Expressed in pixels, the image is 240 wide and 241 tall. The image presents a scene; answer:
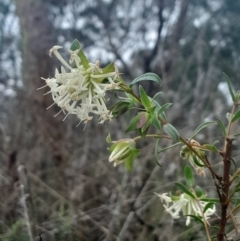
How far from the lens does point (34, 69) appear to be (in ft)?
7.76

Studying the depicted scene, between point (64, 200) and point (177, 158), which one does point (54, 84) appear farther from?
point (177, 158)

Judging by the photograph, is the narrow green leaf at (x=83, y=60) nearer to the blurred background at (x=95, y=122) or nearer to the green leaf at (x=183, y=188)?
the green leaf at (x=183, y=188)

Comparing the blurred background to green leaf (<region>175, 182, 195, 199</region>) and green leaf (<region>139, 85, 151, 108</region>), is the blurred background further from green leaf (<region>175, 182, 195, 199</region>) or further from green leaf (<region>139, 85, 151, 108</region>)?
green leaf (<region>139, 85, 151, 108</region>)

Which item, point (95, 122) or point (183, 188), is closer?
point (183, 188)

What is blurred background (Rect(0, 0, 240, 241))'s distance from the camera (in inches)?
49.6

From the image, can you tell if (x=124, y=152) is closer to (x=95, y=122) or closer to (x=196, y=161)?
(x=196, y=161)

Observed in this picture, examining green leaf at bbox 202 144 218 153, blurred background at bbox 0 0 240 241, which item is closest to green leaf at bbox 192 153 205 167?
green leaf at bbox 202 144 218 153

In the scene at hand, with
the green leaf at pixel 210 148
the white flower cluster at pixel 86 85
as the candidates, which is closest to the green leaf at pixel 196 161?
the green leaf at pixel 210 148

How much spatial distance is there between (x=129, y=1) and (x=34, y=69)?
1.54m

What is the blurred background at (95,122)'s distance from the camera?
126cm

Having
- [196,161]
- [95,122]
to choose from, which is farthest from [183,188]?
[95,122]

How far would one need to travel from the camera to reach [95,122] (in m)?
2.35

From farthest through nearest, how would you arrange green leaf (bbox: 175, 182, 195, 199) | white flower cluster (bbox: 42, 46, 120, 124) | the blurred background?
the blurred background, green leaf (bbox: 175, 182, 195, 199), white flower cluster (bbox: 42, 46, 120, 124)

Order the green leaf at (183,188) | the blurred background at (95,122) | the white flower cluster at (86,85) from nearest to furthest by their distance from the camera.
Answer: the white flower cluster at (86,85), the green leaf at (183,188), the blurred background at (95,122)
